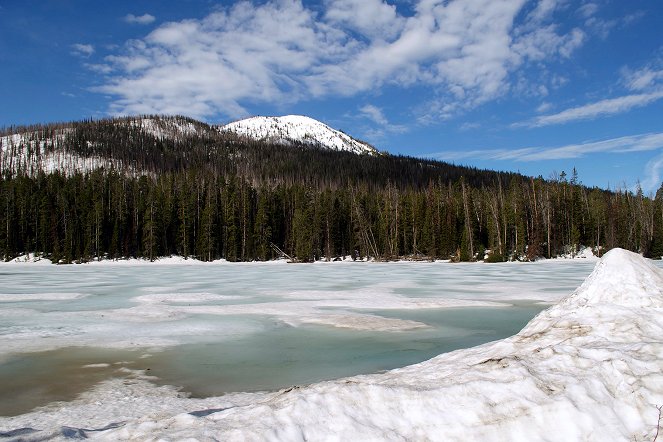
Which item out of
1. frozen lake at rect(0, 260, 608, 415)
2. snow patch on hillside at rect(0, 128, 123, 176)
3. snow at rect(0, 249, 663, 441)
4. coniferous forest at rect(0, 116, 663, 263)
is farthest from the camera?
snow patch on hillside at rect(0, 128, 123, 176)

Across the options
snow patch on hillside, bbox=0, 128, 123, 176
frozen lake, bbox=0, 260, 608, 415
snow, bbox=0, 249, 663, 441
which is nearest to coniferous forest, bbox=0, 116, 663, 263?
frozen lake, bbox=0, 260, 608, 415

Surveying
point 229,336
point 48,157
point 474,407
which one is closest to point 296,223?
point 229,336

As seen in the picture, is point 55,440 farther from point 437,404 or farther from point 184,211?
point 184,211

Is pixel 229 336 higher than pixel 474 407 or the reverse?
the reverse

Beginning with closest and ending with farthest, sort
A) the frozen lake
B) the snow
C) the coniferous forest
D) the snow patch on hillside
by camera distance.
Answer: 1. the snow
2. the frozen lake
3. the coniferous forest
4. the snow patch on hillside

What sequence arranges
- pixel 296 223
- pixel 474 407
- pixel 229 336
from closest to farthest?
pixel 474 407 < pixel 229 336 < pixel 296 223

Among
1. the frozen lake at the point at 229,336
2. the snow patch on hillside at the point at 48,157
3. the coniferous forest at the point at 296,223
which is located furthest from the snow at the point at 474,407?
the snow patch on hillside at the point at 48,157

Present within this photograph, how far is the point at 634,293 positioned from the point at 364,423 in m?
4.76

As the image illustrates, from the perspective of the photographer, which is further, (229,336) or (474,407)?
(229,336)

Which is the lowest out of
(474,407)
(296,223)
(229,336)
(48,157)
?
(229,336)

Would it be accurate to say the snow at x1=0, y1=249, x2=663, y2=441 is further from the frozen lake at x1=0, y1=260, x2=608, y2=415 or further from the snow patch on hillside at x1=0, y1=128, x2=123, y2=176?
the snow patch on hillside at x1=0, y1=128, x2=123, y2=176

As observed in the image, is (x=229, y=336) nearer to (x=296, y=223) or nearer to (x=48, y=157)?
(x=296, y=223)

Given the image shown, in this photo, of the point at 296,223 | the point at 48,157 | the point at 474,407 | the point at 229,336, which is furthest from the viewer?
the point at 48,157

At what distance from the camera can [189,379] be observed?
295 inches
